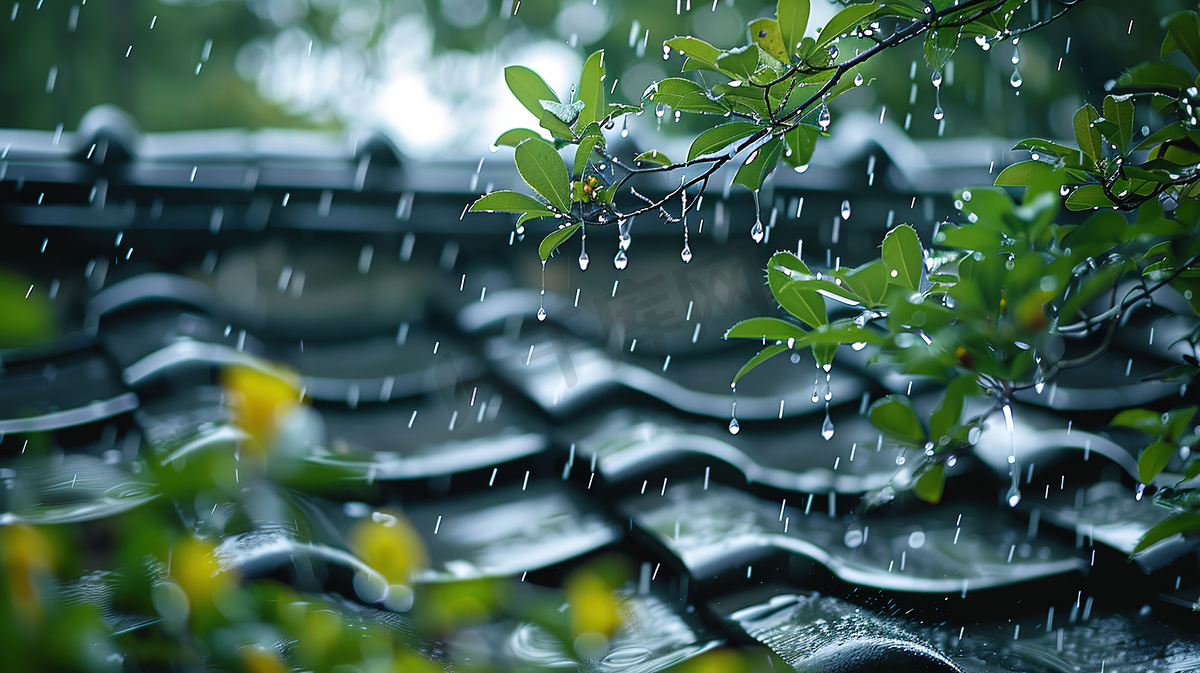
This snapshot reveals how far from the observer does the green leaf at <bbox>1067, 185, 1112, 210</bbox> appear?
0.91 metres

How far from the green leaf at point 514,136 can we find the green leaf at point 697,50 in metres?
0.20

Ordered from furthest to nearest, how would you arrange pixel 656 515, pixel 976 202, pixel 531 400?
pixel 531 400 < pixel 656 515 < pixel 976 202

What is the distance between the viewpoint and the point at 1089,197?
91 cm

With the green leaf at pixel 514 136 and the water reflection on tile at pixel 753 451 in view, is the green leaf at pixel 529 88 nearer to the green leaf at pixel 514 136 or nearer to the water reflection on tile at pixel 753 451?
the green leaf at pixel 514 136

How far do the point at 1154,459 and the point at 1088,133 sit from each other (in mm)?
434

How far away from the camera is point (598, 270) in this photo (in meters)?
2.19

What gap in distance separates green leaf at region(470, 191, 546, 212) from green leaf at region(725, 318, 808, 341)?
0.28 metres

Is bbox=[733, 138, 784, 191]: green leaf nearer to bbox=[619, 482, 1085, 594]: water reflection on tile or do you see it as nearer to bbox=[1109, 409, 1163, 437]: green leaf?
bbox=[1109, 409, 1163, 437]: green leaf

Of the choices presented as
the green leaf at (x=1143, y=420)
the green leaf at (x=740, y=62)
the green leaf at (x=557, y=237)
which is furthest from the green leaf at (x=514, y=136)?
the green leaf at (x=1143, y=420)

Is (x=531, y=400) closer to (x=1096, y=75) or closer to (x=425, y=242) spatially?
(x=425, y=242)

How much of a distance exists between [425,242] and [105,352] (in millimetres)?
895

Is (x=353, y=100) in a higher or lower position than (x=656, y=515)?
higher

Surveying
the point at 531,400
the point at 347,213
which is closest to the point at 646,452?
the point at 531,400

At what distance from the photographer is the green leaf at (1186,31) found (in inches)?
29.2
